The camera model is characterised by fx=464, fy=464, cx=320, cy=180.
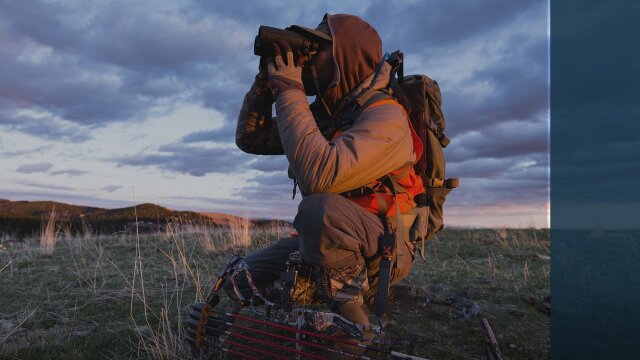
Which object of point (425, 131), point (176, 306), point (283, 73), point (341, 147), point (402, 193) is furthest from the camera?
point (176, 306)

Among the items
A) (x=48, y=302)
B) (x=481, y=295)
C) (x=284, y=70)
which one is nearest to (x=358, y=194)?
(x=284, y=70)

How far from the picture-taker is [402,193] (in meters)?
2.83

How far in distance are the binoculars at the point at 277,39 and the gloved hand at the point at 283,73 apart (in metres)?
0.04

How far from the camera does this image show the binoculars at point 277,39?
8.89 ft

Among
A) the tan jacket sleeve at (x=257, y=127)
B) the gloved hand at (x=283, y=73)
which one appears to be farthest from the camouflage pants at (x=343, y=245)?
the tan jacket sleeve at (x=257, y=127)

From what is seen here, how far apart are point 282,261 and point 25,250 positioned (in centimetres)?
754

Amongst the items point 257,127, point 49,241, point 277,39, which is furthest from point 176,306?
point 49,241

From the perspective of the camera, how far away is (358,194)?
110 inches

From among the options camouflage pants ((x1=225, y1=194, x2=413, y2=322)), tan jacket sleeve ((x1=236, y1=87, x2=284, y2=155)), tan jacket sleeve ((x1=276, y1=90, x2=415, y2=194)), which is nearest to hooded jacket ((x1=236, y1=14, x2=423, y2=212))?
tan jacket sleeve ((x1=276, y1=90, x2=415, y2=194))

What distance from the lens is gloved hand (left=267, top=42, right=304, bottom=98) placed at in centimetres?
264

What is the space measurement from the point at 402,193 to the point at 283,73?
1008 mm

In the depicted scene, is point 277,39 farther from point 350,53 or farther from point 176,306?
point 176,306

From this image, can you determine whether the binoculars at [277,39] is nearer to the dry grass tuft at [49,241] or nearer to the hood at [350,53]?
the hood at [350,53]

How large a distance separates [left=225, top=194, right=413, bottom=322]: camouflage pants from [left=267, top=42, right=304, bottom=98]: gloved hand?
653 millimetres
